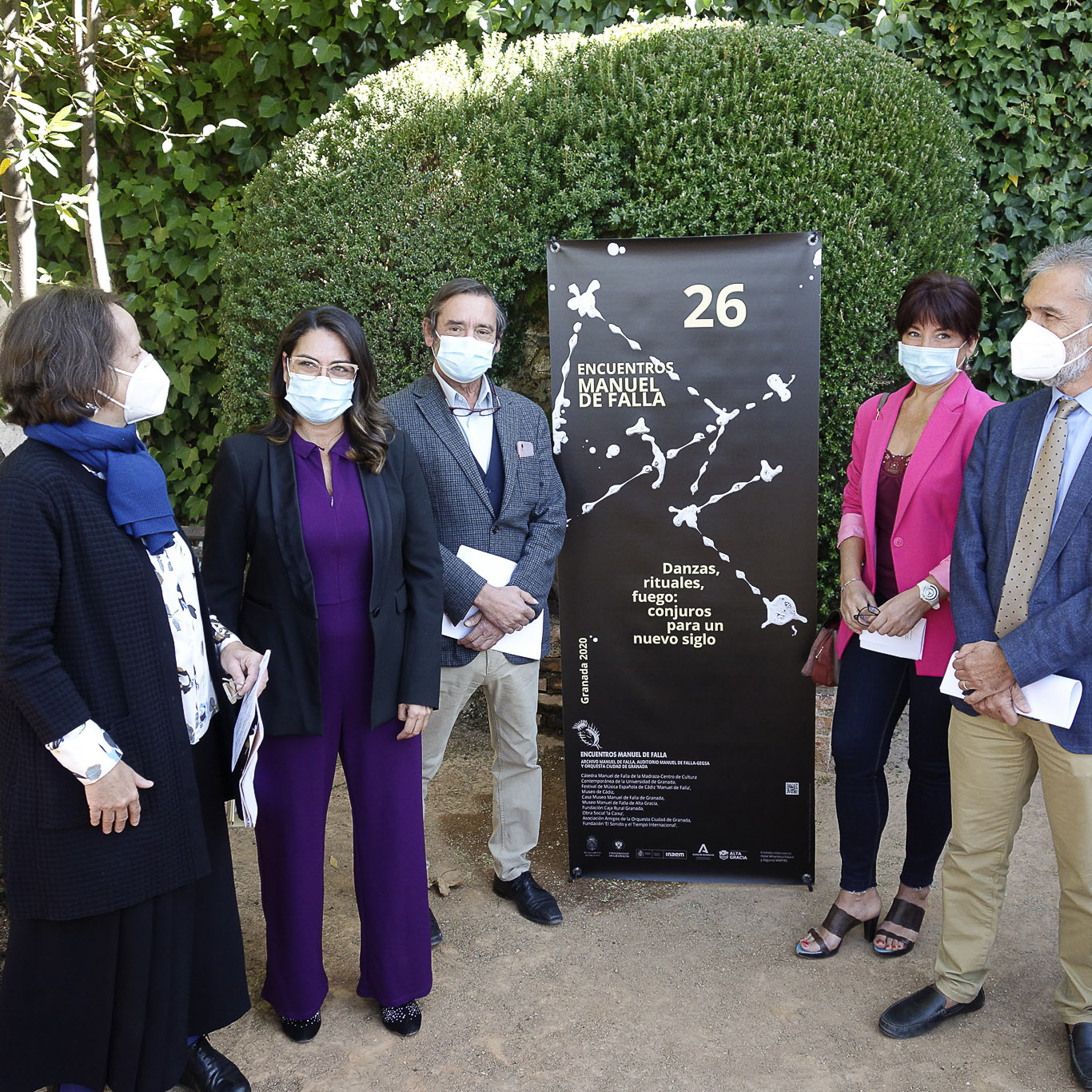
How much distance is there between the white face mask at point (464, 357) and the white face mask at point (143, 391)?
1.02 metres

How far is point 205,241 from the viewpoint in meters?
5.48

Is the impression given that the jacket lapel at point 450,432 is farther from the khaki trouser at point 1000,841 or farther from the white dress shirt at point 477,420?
the khaki trouser at point 1000,841

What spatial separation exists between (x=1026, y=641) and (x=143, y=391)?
215 centimetres

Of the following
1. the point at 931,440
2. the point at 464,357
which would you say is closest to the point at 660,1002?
the point at 931,440

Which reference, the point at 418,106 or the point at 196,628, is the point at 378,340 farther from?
the point at 196,628

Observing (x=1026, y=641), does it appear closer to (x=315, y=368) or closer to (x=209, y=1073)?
(x=315, y=368)

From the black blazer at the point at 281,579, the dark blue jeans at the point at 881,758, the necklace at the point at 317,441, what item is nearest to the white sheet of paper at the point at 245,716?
the black blazer at the point at 281,579

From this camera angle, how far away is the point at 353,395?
8.84ft

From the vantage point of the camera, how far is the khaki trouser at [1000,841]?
8.00 feet

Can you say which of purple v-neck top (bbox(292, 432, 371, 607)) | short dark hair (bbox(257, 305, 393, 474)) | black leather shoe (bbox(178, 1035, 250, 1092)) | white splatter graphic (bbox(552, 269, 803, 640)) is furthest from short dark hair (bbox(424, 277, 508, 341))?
black leather shoe (bbox(178, 1035, 250, 1092))

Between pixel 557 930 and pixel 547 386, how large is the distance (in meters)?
2.63

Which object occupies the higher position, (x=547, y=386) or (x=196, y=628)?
(x=547, y=386)

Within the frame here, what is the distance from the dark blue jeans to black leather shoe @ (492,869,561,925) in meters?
0.97

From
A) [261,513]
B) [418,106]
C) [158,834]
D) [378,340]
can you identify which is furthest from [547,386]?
[158,834]
